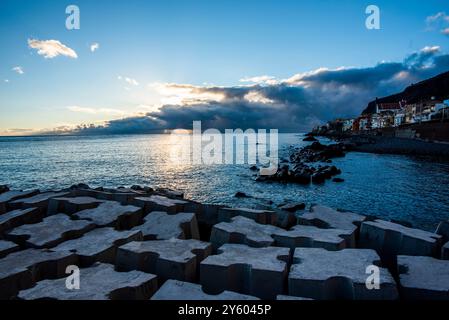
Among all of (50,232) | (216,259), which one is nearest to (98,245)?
(50,232)

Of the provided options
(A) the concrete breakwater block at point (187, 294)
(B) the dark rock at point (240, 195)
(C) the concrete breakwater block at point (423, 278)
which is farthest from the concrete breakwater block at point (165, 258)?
(B) the dark rock at point (240, 195)

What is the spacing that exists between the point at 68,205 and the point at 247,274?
18.7 ft

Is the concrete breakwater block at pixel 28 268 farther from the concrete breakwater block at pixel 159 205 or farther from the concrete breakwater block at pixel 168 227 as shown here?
the concrete breakwater block at pixel 159 205

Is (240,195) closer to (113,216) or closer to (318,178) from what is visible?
(318,178)

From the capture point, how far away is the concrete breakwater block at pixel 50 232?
5703 millimetres

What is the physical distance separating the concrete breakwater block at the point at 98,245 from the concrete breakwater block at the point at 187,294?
69.8 inches

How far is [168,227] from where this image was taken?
6.51 meters

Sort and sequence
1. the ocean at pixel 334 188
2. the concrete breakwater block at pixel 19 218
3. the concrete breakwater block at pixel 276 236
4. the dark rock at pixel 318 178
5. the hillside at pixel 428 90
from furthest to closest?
the hillside at pixel 428 90 < the dark rock at pixel 318 178 < the ocean at pixel 334 188 < the concrete breakwater block at pixel 19 218 < the concrete breakwater block at pixel 276 236

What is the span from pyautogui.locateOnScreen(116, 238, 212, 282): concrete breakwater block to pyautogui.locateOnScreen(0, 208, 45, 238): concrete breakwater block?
3494 millimetres

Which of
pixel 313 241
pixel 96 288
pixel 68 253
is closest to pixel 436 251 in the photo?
pixel 313 241

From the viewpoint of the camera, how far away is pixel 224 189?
20.0 meters

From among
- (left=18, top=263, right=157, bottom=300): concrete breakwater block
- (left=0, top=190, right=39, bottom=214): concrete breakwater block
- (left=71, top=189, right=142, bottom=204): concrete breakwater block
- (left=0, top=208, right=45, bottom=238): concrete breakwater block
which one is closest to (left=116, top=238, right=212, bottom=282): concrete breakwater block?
(left=18, top=263, right=157, bottom=300): concrete breakwater block

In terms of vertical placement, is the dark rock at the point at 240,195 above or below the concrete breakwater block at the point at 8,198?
below

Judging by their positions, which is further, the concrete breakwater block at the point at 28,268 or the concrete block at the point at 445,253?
the concrete block at the point at 445,253
